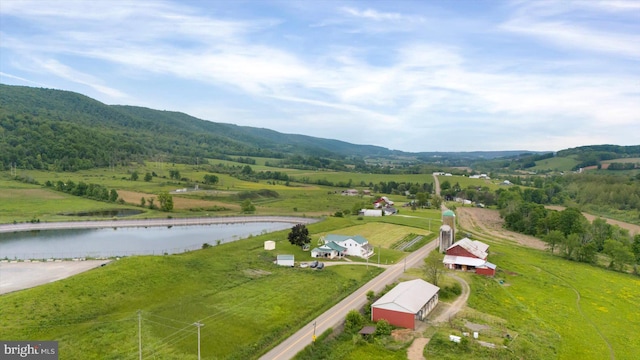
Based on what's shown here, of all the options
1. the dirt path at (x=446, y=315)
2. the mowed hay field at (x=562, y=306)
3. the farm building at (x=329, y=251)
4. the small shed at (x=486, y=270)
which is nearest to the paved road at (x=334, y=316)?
the dirt path at (x=446, y=315)

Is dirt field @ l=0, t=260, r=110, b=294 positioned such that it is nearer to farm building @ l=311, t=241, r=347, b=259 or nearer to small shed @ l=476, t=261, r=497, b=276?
farm building @ l=311, t=241, r=347, b=259

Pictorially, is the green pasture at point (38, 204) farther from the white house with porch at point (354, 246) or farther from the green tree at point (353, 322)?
the green tree at point (353, 322)

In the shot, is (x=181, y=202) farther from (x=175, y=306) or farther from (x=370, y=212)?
(x=175, y=306)

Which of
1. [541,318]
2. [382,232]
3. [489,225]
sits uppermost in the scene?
[382,232]

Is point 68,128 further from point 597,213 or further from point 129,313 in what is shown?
point 597,213

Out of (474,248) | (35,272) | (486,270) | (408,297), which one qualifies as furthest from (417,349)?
(35,272)
